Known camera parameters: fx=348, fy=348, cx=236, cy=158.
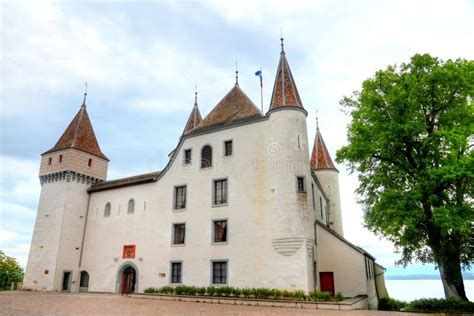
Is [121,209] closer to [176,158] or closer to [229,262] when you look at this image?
[176,158]

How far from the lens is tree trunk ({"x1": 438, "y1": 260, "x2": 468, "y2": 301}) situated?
17422 mm

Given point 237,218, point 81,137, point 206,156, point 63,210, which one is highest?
point 81,137

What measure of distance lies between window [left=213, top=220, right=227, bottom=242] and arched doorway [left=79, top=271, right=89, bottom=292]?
1351cm

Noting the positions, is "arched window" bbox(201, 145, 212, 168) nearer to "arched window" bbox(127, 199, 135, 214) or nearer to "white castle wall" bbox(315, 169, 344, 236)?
"arched window" bbox(127, 199, 135, 214)

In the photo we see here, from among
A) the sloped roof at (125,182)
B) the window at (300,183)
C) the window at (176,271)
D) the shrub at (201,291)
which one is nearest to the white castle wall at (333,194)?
the window at (300,183)

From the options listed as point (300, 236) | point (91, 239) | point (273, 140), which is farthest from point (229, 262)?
point (91, 239)

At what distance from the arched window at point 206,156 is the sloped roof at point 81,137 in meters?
13.3

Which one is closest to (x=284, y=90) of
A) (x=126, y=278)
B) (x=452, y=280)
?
(x=452, y=280)

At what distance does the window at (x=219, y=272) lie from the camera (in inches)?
892

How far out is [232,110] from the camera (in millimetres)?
27344

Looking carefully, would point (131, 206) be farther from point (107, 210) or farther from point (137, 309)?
point (137, 309)

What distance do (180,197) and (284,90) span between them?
36.2ft

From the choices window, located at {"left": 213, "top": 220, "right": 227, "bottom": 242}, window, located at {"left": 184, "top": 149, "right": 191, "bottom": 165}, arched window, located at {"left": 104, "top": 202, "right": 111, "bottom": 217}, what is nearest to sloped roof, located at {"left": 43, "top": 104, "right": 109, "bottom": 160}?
arched window, located at {"left": 104, "top": 202, "right": 111, "bottom": 217}

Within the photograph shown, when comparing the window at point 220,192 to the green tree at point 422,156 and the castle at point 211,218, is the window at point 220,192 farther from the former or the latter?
the green tree at point 422,156
